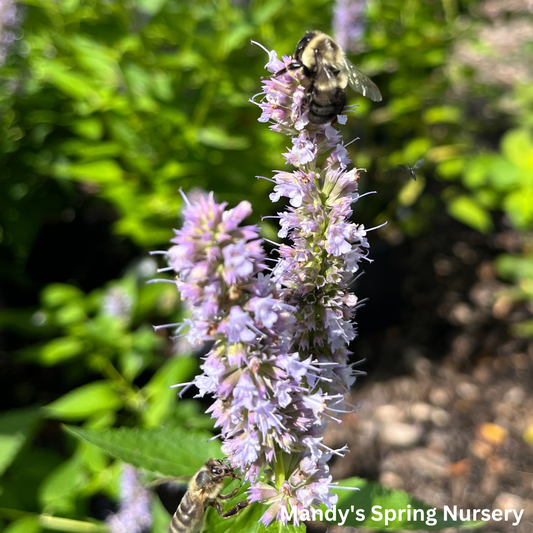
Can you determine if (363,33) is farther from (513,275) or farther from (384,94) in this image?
(513,275)

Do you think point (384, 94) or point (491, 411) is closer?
point (491, 411)

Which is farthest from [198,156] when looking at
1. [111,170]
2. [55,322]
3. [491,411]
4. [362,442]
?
[491,411]

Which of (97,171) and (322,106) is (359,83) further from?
(97,171)

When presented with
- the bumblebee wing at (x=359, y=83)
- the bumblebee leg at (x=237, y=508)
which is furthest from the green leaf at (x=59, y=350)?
the bumblebee wing at (x=359, y=83)

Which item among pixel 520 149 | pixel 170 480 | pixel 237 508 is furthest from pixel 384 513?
pixel 520 149

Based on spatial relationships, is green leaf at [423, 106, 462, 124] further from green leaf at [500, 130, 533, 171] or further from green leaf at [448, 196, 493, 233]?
green leaf at [448, 196, 493, 233]

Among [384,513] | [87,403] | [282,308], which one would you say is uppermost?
[282,308]
